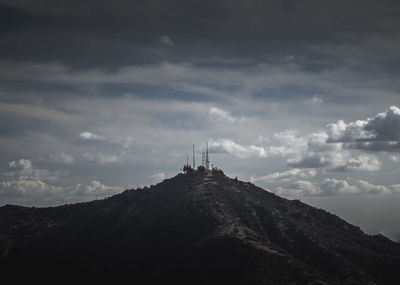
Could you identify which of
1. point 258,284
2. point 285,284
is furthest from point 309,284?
point 258,284

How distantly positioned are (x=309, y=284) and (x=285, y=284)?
10.5 m

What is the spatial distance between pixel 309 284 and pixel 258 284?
22475 millimetres

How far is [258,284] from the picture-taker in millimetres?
194875

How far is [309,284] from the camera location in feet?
633

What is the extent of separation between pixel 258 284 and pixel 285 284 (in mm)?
12254

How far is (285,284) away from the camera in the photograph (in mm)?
195500

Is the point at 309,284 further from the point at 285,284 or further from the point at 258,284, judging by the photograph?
the point at 258,284
